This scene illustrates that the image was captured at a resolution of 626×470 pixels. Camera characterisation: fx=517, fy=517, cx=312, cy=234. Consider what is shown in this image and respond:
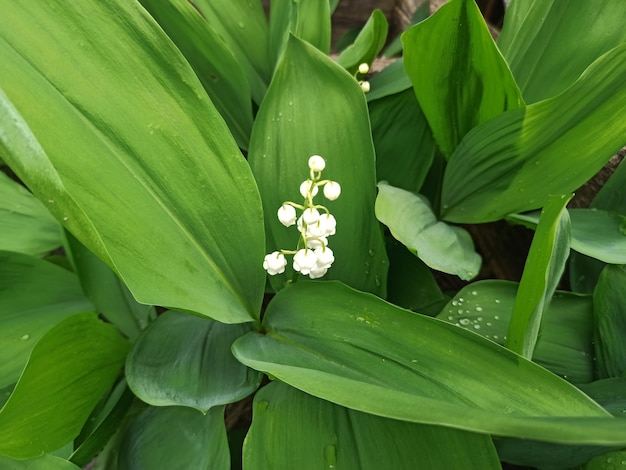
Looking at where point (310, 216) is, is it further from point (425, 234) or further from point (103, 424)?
point (103, 424)

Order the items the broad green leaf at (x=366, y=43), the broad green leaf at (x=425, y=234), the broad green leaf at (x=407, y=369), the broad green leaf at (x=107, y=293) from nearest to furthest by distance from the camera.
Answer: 1. the broad green leaf at (x=407, y=369)
2. the broad green leaf at (x=425, y=234)
3. the broad green leaf at (x=107, y=293)
4. the broad green leaf at (x=366, y=43)

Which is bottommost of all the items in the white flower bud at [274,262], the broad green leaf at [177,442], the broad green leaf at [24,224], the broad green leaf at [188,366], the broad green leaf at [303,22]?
the broad green leaf at [177,442]

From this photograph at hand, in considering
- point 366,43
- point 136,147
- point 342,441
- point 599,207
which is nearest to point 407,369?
point 342,441

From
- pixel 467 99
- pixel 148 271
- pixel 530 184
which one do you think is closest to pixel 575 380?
pixel 530 184

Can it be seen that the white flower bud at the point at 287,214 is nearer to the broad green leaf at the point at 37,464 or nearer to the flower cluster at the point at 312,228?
the flower cluster at the point at 312,228

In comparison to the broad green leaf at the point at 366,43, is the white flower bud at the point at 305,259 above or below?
below

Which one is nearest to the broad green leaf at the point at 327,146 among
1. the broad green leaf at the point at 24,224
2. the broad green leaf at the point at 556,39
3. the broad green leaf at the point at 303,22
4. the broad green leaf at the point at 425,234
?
the broad green leaf at the point at 425,234
